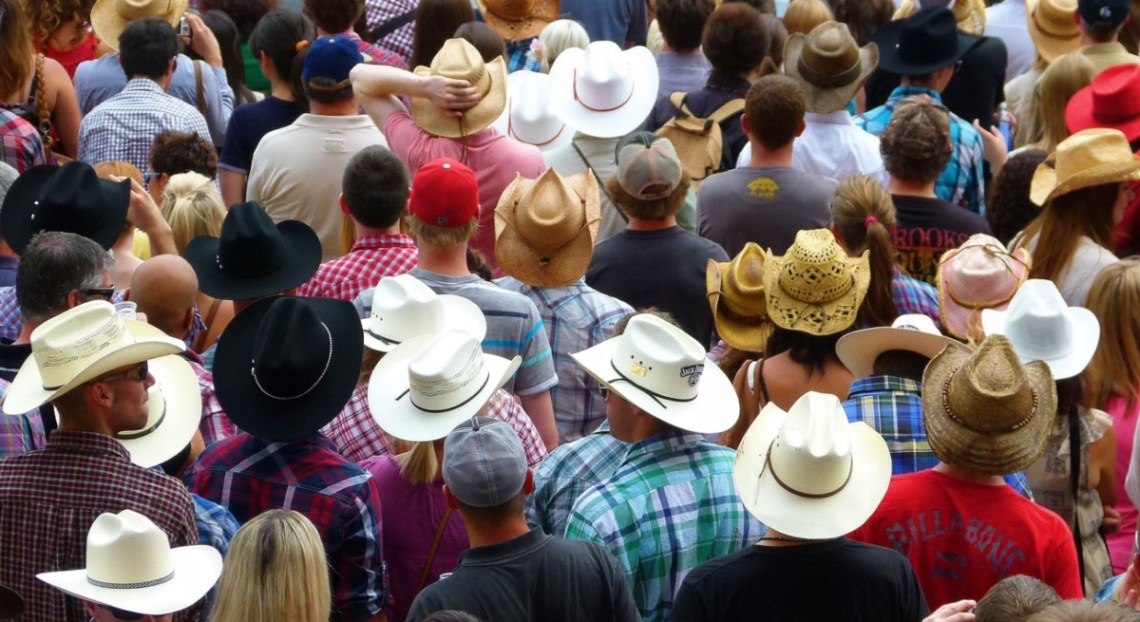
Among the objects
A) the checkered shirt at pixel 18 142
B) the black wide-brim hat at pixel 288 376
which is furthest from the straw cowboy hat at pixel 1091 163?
the checkered shirt at pixel 18 142

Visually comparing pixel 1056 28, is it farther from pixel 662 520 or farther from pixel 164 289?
pixel 662 520

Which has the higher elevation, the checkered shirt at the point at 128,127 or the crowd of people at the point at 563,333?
the crowd of people at the point at 563,333

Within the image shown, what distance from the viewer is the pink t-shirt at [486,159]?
6.72m

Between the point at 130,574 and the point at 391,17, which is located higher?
the point at 130,574

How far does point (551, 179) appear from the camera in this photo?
5.63 metres

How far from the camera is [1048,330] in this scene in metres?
4.65

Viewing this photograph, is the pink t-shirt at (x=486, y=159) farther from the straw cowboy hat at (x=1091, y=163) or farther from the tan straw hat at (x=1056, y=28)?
the tan straw hat at (x=1056, y=28)

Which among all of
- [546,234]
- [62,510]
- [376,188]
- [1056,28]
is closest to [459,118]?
[376,188]

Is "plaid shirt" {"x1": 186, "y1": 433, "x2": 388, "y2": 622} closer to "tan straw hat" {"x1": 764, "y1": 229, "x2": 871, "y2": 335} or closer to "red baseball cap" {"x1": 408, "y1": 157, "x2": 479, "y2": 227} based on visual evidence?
"red baseball cap" {"x1": 408, "y1": 157, "x2": 479, "y2": 227}

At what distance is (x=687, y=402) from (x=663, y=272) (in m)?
1.77

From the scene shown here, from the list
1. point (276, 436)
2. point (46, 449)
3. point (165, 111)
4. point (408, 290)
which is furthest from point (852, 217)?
point (165, 111)

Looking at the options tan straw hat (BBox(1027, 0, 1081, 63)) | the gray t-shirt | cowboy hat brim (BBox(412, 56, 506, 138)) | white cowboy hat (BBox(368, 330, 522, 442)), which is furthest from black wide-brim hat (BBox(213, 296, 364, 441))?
tan straw hat (BBox(1027, 0, 1081, 63))

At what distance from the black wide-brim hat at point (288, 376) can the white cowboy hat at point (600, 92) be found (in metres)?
3.03

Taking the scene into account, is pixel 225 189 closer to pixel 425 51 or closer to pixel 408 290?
pixel 425 51
